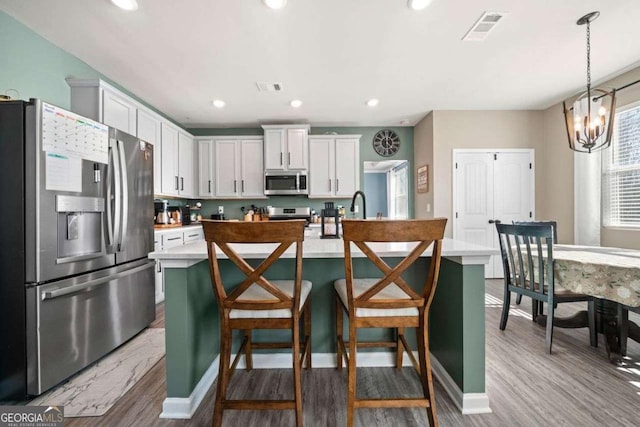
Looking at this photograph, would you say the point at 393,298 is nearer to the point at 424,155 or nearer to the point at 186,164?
the point at 424,155

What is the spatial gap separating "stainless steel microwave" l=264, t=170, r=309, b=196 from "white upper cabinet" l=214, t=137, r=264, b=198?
7.1 inches

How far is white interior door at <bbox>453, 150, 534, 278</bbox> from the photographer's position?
4.32 meters

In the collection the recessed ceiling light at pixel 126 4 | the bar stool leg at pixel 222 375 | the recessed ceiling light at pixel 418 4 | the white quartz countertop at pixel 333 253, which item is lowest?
the bar stool leg at pixel 222 375

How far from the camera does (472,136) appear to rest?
4309 millimetres

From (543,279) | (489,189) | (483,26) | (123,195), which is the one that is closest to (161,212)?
(123,195)

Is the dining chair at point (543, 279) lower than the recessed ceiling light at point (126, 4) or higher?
lower

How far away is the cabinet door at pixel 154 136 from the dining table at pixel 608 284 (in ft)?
13.6

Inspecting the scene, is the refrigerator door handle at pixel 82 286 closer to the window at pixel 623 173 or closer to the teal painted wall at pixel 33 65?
the teal painted wall at pixel 33 65

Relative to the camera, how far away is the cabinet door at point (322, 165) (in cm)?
471

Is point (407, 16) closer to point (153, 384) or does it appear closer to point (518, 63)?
point (518, 63)

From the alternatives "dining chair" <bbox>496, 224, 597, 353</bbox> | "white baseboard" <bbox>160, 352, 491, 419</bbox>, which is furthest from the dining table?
"white baseboard" <bbox>160, 352, 491, 419</bbox>

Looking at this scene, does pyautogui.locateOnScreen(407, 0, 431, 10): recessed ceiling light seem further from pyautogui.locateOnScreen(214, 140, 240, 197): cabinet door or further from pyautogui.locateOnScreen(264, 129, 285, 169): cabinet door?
pyautogui.locateOnScreen(214, 140, 240, 197): cabinet door

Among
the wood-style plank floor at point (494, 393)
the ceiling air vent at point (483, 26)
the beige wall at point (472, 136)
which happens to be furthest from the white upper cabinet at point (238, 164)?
the ceiling air vent at point (483, 26)

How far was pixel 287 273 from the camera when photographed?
6.17 ft
